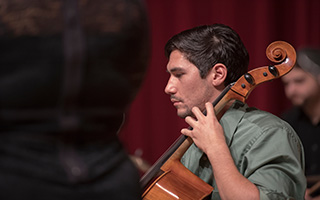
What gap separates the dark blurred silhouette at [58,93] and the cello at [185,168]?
0.72m

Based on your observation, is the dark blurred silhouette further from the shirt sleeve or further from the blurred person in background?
the blurred person in background

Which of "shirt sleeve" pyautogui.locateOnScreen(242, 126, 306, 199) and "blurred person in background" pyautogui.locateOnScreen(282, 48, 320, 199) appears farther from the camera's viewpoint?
"blurred person in background" pyautogui.locateOnScreen(282, 48, 320, 199)

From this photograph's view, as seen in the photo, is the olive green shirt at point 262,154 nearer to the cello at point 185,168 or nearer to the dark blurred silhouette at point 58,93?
the cello at point 185,168

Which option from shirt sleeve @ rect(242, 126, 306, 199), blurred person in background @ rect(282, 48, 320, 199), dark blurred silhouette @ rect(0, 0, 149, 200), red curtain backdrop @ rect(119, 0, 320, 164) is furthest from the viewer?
red curtain backdrop @ rect(119, 0, 320, 164)

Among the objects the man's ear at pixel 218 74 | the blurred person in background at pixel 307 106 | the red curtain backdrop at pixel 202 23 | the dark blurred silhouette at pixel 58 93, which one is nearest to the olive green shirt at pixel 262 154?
the man's ear at pixel 218 74

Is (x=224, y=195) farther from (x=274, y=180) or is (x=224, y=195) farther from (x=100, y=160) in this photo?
(x=100, y=160)

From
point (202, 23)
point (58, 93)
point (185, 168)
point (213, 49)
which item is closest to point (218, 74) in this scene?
point (213, 49)

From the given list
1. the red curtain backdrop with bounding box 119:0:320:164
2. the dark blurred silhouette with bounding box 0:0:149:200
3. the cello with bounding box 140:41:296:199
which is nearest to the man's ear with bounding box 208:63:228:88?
the cello with bounding box 140:41:296:199

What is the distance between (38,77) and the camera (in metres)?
0.51

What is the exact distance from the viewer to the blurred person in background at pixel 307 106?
2.37 m

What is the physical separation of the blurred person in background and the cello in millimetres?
1123

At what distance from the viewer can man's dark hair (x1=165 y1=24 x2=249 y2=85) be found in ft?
5.04

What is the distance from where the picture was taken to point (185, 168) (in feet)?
4.37

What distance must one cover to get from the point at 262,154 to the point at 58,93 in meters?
0.85
